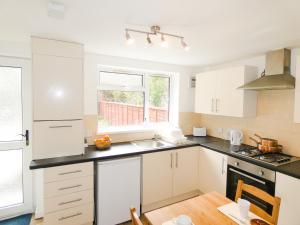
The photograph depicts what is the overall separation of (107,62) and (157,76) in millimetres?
1010

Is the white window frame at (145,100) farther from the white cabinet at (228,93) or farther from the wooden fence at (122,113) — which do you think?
the white cabinet at (228,93)

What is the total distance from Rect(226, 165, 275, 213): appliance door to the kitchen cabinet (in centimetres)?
56

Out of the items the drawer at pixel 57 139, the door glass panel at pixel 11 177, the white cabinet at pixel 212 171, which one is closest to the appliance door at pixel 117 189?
the drawer at pixel 57 139

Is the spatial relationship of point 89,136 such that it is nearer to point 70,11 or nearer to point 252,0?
point 70,11

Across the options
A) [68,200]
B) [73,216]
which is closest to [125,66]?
[68,200]

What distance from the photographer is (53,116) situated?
2074mm

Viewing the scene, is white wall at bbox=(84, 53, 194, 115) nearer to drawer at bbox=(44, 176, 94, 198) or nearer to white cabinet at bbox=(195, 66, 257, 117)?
white cabinet at bbox=(195, 66, 257, 117)

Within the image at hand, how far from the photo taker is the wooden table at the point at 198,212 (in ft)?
3.92

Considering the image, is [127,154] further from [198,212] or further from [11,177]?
[11,177]

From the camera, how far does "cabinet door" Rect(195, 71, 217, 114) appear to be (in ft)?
9.46

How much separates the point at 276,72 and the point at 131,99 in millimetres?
2073

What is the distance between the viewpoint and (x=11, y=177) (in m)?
2.33

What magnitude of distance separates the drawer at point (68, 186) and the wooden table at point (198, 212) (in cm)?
104

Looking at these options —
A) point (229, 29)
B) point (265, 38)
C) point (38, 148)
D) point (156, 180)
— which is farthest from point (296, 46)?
point (38, 148)
